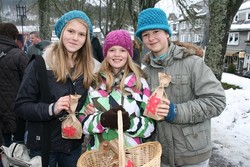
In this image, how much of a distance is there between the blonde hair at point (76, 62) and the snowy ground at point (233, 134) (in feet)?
10.1

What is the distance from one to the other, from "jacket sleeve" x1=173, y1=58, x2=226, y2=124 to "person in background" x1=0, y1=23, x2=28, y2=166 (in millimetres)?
2380

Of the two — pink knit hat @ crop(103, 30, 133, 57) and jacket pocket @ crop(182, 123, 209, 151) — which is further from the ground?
pink knit hat @ crop(103, 30, 133, 57)

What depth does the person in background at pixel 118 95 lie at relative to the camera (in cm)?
216

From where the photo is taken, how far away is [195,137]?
2.17m

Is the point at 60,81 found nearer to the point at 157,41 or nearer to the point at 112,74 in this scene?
the point at 112,74

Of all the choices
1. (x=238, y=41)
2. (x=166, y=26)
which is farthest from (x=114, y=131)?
(x=238, y=41)

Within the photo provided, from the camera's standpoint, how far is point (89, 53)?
2535 millimetres

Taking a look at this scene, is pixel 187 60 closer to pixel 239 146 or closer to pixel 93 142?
pixel 93 142

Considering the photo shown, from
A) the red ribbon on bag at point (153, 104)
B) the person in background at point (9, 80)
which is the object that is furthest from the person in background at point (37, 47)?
the red ribbon on bag at point (153, 104)

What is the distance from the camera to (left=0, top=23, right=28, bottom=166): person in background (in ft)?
11.6

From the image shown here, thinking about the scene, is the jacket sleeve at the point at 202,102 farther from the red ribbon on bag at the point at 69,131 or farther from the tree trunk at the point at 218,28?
the tree trunk at the point at 218,28

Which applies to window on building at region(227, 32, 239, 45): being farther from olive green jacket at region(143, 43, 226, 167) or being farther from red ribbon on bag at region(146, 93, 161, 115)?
red ribbon on bag at region(146, 93, 161, 115)

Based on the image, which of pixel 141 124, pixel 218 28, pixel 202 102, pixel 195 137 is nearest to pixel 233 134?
pixel 218 28

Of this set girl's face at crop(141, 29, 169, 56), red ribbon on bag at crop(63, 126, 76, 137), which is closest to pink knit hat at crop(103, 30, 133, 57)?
girl's face at crop(141, 29, 169, 56)
